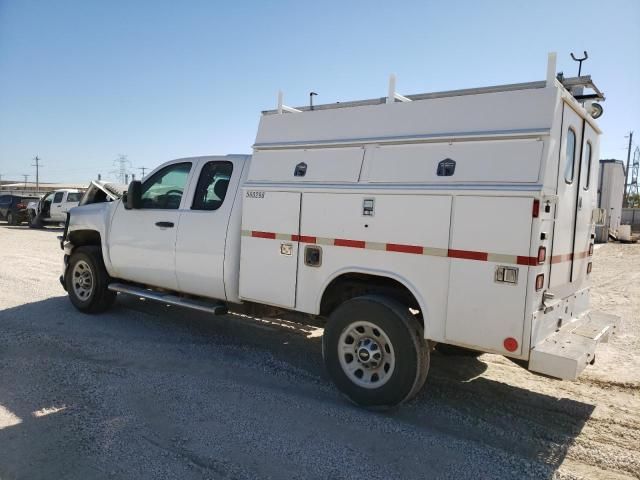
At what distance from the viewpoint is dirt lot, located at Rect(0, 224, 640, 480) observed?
346 centimetres

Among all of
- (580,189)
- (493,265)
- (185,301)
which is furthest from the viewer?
(185,301)

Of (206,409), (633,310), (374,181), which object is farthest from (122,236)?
(633,310)

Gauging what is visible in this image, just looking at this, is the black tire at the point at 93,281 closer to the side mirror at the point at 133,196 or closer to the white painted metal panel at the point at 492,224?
the side mirror at the point at 133,196

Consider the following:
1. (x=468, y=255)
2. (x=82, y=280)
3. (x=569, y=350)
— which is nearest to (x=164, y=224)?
(x=82, y=280)

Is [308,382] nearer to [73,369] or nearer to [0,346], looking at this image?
[73,369]

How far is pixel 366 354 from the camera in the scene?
4.42 metres

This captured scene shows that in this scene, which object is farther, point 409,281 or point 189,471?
point 409,281

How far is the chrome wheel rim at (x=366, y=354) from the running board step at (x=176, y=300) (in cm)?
179

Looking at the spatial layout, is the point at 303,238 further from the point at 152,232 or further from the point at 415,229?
the point at 152,232

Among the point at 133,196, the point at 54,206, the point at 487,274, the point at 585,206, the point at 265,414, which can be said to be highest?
the point at 585,206

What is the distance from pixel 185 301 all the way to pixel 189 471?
9.81 feet

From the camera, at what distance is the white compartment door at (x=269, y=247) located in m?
4.95

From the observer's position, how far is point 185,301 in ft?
20.0

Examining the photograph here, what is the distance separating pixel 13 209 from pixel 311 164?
26.0 metres
